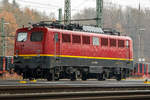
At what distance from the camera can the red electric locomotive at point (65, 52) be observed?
2561 cm

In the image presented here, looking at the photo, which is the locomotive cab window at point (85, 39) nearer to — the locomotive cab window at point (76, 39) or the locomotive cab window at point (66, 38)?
the locomotive cab window at point (76, 39)

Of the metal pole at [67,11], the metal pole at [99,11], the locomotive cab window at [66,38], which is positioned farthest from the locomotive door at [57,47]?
the metal pole at [99,11]

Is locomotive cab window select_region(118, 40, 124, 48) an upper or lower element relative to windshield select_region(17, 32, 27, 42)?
lower

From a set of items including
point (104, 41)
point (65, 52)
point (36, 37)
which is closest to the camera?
point (36, 37)

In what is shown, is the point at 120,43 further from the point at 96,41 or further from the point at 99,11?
the point at 99,11

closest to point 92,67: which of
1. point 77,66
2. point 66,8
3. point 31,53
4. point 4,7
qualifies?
point 77,66

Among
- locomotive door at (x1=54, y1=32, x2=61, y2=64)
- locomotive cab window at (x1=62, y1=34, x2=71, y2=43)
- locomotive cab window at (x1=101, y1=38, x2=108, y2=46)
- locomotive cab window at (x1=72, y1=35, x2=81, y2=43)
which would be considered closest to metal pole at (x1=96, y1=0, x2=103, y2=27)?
locomotive cab window at (x1=101, y1=38, x2=108, y2=46)

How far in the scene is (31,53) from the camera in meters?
25.7

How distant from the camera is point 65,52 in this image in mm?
26812

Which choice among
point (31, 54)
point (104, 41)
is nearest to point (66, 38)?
point (31, 54)

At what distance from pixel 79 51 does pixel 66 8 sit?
31.1 feet

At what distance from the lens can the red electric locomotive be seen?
2561 centimetres

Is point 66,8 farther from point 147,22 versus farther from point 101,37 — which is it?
point 147,22

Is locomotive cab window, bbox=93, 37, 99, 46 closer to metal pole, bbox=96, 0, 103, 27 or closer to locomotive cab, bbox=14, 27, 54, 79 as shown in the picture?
locomotive cab, bbox=14, 27, 54, 79
